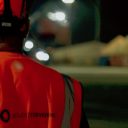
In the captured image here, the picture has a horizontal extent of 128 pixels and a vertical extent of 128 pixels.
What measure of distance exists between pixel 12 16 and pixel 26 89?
313 mm

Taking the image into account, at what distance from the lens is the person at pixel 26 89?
248 cm

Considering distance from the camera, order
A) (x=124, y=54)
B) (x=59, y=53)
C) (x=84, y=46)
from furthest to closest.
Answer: (x=84, y=46)
(x=59, y=53)
(x=124, y=54)

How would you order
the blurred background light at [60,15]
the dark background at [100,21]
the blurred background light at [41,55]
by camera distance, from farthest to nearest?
the dark background at [100,21] < the blurred background light at [60,15] < the blurred background light at [41,55]

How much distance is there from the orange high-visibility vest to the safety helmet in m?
0.12

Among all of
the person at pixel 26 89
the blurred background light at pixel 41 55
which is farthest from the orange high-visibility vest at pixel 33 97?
the blurred background light at pixel 41 55

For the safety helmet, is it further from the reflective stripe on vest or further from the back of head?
the reflective stripe on vest

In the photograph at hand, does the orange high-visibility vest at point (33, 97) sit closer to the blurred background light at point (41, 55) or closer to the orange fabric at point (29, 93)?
the orange fabric at point (29, 93)

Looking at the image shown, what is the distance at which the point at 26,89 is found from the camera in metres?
2.51

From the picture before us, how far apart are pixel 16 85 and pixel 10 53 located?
15 centimetres

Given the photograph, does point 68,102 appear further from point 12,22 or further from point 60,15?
point 60,15

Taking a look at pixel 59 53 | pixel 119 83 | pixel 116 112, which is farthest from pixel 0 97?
pixel 59 53

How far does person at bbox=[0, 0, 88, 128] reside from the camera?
8.13ft

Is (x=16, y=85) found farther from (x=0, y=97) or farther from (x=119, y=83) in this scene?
(x=119, y=83)

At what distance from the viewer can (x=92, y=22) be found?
3538 centimetres
